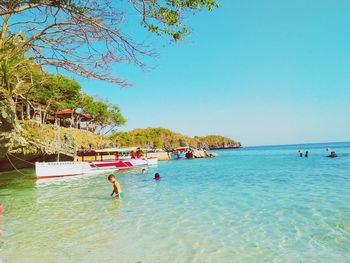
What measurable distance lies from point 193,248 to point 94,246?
79.9 inches

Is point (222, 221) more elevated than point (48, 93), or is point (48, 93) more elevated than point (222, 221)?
point (48, 93)

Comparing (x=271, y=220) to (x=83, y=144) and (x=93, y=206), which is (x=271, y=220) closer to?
(x=93, y=206)

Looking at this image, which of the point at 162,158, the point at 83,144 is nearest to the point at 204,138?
the point at 162,158

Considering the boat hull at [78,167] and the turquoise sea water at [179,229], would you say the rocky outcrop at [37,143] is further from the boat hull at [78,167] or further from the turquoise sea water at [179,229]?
the turquoise sea water at [179,229]

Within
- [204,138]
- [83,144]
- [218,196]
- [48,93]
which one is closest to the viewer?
[218,196]

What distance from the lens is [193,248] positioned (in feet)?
20.4

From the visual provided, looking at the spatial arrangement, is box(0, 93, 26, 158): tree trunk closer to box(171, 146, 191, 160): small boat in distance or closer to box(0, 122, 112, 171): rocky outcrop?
box(0, 122, 112, 171): rocky outcrop

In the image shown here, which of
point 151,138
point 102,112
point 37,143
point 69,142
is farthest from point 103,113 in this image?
point 151,138

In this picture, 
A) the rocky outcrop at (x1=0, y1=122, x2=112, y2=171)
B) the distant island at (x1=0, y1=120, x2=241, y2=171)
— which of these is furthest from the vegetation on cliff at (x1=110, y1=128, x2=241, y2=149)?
the rocky outcrop at (x1=0, y1=122, x2=112, y2=171)

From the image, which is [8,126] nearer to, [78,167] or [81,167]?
[78,167]

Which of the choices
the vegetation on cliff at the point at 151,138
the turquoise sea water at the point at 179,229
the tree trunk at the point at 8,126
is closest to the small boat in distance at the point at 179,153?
the vegetation on cliff at the point at 151,138

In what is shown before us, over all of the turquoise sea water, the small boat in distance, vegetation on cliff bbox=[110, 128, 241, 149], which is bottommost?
the turquoise sea water

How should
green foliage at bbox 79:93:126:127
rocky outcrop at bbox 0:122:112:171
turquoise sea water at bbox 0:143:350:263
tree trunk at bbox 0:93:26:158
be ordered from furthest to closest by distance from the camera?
green foliage at bbox 79:93:126:127 < rocky outcrop at bbox 0:122:112:171 < tree trunk at bbox 0:93:26:158 < turquoise sea water at bbox 0:143:350:263

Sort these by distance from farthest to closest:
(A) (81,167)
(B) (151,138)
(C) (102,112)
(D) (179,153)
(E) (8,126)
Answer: (B) (151,138) → (D) (179,153) → (C) (102,112) → (A) (81,167) → (E) (8,126)
